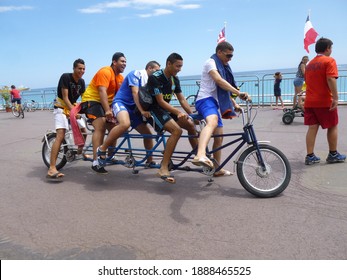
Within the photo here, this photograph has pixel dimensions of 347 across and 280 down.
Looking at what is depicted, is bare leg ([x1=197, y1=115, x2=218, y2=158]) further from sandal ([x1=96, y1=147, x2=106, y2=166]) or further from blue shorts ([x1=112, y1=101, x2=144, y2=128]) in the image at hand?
sandal ([x1=96, y1=147, x2=106, y2=166])

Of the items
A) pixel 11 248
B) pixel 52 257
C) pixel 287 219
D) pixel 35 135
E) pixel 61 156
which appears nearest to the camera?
pixel 52 257

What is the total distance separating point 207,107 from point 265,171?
3.76 feet

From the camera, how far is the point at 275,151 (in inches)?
162

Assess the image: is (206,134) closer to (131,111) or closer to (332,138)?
(131,111)

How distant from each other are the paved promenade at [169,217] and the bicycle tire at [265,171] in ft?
0.43

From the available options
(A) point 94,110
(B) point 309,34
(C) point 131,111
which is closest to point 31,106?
(B) point 309,34

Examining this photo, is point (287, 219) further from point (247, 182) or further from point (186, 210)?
point (186, 210)

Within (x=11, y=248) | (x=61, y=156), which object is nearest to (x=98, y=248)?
(x=11, y=248)

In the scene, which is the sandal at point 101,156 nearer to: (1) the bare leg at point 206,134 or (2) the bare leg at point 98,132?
(2) the bare leg at point 98,132

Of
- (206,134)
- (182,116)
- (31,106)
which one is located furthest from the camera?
(31,106)

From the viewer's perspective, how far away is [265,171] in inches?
164

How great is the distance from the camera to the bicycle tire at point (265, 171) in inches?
162

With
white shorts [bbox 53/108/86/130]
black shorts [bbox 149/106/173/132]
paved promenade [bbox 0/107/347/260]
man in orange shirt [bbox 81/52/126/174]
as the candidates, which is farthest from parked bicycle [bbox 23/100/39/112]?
black shorts [bbox 149/106/173/132]

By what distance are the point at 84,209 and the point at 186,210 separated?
4.21 ft
